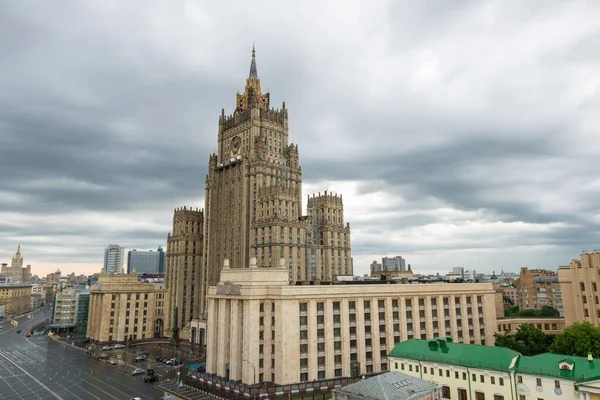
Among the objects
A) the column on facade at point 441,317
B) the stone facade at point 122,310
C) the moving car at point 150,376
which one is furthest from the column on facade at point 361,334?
the stone facade at point 122,310

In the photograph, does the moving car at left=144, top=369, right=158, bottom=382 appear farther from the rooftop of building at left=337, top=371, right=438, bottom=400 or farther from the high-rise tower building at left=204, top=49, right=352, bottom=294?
the rooftop of building at left=337, top=371, right=438, bottom=400

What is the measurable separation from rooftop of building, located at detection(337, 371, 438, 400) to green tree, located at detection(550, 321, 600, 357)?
4368 centimetres

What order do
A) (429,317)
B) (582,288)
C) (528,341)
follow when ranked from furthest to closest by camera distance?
(582,288), (429,317), (528,341)

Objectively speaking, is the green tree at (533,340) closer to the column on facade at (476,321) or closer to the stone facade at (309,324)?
the column on facade at (476,321)

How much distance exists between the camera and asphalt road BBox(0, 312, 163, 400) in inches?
3824

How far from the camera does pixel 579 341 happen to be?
276 feet

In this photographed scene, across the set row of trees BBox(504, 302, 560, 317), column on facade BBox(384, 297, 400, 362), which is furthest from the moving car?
row of trees BBox(504, 302, 560, 317)

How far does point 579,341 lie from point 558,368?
28.9 m

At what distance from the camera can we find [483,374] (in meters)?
70.5

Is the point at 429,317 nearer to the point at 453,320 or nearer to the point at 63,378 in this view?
the point at 453,320

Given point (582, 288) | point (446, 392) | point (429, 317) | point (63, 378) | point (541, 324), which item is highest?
point (582, 288)

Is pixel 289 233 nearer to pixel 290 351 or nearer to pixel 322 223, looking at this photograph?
pixel 322 223

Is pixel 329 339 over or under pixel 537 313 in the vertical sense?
over

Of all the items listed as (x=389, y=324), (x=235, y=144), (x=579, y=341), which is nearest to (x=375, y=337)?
(x=389, y=324)
